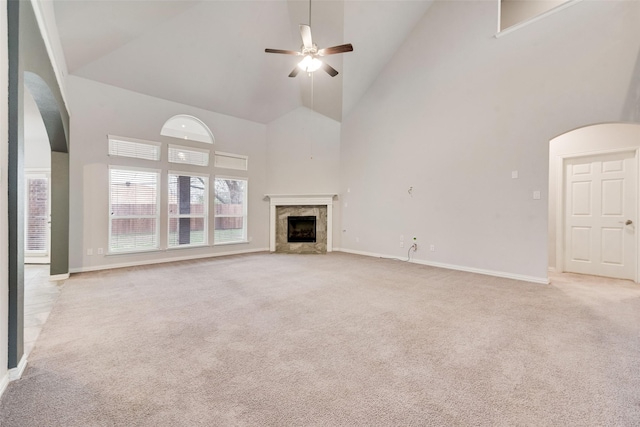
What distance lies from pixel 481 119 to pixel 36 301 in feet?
22.4

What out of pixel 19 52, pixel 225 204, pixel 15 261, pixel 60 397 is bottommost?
pixel 60 397

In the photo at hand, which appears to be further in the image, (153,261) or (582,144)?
(153,261)

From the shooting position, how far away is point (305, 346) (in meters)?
2.25

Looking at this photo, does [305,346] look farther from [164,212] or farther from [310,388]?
[164,212]

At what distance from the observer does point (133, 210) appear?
550cm

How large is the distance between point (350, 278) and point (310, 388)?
9.24 ft

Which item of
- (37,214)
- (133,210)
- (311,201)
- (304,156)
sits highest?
(304,156)

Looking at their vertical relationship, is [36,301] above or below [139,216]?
below

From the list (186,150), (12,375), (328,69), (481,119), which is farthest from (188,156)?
(481,119)

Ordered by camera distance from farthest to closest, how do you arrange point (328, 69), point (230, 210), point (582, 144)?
point (230, 210)
point (582, 144)
point (328, 69)

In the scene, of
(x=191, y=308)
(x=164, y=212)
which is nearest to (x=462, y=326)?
(x=191, y=308)

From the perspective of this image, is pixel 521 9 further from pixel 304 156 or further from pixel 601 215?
pixel 304 156

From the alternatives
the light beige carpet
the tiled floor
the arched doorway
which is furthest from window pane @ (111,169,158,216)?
the arched doorway

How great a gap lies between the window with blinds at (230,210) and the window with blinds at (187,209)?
1.00ft
